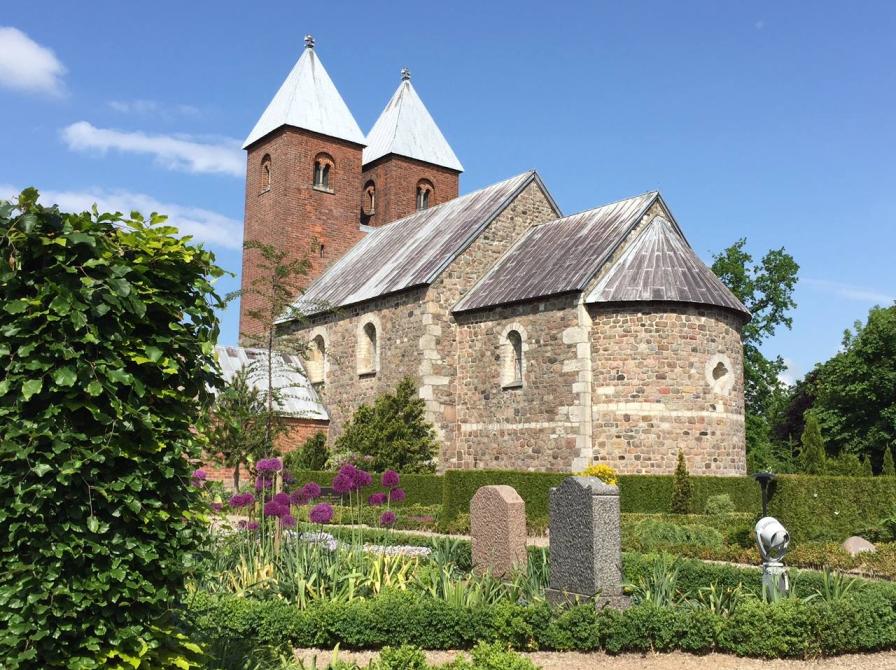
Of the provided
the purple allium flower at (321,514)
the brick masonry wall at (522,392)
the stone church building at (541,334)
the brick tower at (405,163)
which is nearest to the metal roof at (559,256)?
the stone church building at (541,334)

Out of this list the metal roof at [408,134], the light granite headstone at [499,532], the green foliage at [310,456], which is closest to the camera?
the light granite headstone at [499,532]

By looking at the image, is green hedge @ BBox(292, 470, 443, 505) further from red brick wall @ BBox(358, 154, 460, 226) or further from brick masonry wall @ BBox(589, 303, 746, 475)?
red brick wall @ BBox(358, 154, 460, 226)

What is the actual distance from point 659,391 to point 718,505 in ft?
8.93

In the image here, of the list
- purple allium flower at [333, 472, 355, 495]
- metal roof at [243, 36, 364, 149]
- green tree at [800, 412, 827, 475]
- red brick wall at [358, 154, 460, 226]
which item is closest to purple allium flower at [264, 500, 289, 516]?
purple allium flower at [333, 472, 355, 495]

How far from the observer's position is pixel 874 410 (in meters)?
31.7

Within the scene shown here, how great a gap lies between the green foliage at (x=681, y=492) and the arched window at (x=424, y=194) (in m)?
21.6

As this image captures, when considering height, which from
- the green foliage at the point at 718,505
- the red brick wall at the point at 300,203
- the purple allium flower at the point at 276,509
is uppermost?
the red brick wall at the point at 300,203

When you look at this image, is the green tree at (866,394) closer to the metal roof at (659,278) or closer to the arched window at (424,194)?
the metal roof at (659,278)

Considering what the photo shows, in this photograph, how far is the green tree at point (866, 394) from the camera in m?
30.9

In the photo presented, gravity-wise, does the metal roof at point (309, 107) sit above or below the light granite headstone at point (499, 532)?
above

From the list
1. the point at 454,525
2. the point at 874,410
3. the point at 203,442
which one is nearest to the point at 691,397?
the point at 454,525

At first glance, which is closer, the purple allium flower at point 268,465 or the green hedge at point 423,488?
the purple allium flower at point 268,465

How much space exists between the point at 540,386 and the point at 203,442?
15138 millimetres

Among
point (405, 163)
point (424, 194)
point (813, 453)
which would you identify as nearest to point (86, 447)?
point (813, 453)
